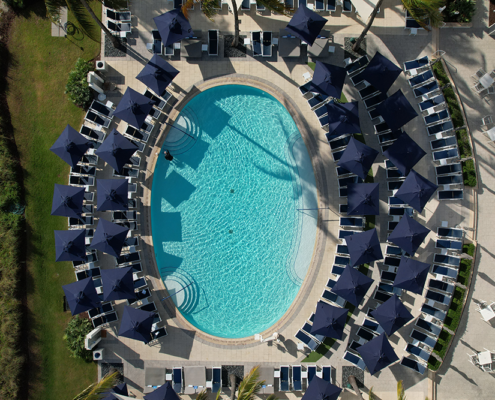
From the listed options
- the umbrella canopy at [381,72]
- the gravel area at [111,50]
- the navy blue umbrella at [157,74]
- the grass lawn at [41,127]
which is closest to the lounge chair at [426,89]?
the umbrella canopy at [381,72]

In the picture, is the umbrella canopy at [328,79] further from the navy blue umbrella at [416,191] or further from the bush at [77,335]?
the bush at [77,335]

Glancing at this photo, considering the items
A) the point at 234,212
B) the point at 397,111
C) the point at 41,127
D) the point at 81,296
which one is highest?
the point at 41,127

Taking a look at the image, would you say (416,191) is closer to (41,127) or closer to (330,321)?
(330,321)

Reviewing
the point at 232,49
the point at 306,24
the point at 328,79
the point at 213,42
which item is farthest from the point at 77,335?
the point at 306,24

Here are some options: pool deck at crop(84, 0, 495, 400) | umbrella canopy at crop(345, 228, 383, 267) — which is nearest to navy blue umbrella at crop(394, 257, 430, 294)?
umbrella canopy at crop(345, 228, 383, 267)

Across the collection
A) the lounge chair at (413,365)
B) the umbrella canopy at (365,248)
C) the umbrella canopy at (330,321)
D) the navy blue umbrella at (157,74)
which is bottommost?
the lounge chair at (413,365)

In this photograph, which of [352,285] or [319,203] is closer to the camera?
[352,285]
